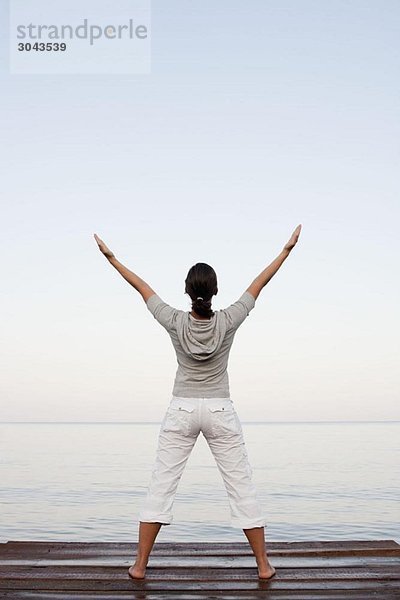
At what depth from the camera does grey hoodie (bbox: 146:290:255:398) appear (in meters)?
5.11

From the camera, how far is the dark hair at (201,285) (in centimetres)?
500

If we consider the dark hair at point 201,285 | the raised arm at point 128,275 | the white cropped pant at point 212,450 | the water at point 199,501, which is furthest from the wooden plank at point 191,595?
the water at point 199,501

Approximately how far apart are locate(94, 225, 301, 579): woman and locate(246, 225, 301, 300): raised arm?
13 cm

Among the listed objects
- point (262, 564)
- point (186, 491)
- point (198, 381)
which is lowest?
point (186, 491)

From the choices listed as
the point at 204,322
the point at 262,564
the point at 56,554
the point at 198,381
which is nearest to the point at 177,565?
the point at 262,564

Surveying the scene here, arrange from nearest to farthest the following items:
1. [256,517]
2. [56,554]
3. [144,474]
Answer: [256,517], [56,554], [144,474]

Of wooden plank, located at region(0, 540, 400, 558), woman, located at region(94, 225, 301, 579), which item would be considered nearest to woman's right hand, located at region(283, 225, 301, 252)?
woman, located at region(94, 225, 301, 579)

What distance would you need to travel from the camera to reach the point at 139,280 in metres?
5.34

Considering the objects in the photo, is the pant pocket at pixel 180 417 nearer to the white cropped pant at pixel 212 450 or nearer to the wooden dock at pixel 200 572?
the white cropped pant at pixel 212 450

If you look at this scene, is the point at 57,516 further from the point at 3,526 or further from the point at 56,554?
the point at 56,554

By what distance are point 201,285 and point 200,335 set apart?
0.32m

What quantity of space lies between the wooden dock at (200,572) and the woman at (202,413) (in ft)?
1.06

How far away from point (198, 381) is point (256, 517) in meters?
0.94

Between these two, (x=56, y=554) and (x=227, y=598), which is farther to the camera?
(x=56, y=554)
